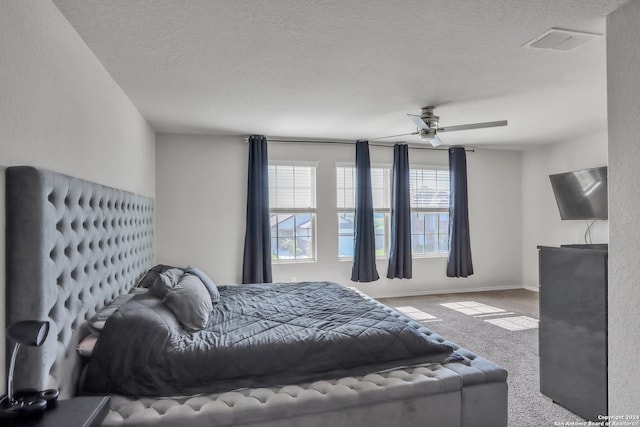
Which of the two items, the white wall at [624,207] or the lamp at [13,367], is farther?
the white wall at [624,207]

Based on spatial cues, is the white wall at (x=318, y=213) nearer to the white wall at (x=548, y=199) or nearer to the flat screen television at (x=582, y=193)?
the white wall at (x=548, y=199)

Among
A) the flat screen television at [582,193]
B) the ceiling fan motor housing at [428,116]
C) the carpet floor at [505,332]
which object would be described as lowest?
the carpet floor at [505,332]

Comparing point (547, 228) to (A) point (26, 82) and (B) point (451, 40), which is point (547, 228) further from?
(A) point (26, 82)

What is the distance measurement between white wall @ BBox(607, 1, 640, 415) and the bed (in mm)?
578

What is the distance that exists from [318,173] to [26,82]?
4.12m

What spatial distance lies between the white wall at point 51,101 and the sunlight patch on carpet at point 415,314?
3.63 meters

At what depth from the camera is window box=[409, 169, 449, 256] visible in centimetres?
606

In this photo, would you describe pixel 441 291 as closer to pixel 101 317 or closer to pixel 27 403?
pixel 101 317

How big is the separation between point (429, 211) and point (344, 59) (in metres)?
4.05

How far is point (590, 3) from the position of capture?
74.5 inches

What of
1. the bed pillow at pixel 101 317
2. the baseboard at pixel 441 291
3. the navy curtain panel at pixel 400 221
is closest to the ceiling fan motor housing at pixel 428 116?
the navy curtain panel at pixel 400 221

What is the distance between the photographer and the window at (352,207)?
5656 mm

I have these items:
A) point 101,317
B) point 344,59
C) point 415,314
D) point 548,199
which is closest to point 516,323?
point 415,314

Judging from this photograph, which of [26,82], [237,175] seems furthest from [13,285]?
[237,175]
